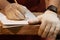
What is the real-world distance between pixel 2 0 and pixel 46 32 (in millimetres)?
421

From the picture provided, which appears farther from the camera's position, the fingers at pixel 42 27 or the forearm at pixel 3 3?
the forearm at pixel 3 3

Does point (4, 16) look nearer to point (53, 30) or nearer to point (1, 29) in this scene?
point (1, 29)

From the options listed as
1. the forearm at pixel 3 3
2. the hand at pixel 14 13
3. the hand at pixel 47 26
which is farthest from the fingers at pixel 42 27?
the forearm at pixel 3 3

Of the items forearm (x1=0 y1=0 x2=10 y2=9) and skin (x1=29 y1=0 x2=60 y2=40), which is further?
forearm (x1=0 y1=0 x2=10 y2=9)

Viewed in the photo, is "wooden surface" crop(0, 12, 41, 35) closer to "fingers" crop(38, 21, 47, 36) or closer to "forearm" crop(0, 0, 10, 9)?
"fingers" crop(38, 21, 47, 36)

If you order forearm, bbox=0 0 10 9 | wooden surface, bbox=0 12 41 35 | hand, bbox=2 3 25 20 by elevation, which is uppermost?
hand, bbox=2 3 25 20

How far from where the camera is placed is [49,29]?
742 mm

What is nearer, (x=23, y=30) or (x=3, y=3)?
(x=23, y=30)

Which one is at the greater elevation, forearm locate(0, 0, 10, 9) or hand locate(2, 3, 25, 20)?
hand locate(2, 3, 25, 20)

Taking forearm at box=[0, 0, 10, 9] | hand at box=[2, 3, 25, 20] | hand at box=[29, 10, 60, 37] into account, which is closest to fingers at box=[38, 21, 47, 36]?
hand at box=[29, 10, 60, 37]

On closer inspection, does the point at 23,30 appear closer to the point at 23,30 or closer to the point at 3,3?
the point at 23,30

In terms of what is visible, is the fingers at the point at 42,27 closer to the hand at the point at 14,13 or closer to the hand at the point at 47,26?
the hand at the point at 47,26

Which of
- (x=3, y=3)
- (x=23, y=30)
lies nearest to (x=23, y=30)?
(x=23, y=30)

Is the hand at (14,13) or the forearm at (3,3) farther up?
the hand at (14,13)
